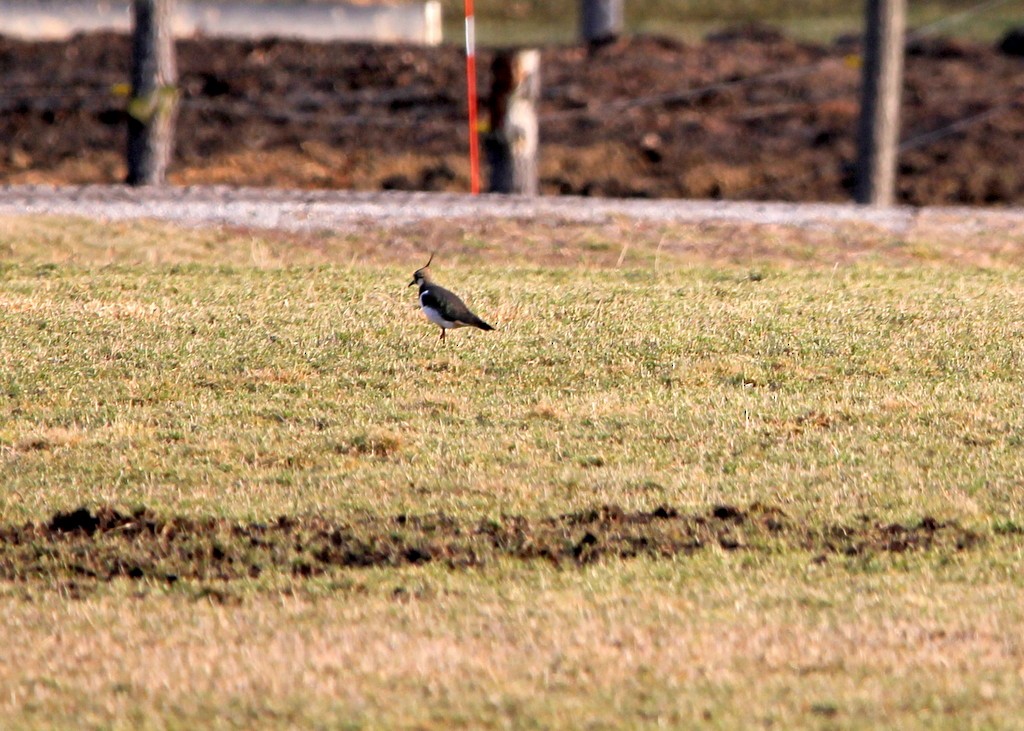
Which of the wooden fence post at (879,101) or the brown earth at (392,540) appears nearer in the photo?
the brown earth at (392,540)

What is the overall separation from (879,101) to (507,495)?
32.0 feet

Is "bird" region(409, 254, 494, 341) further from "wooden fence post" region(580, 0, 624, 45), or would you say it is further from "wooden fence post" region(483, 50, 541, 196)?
"wooden fence post" region(580, 0, 624, 45)

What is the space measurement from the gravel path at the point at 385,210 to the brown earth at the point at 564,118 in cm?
461

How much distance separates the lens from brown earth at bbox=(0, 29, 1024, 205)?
20875mm

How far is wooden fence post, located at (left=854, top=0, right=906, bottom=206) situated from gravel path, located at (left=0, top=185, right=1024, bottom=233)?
3.67 feet

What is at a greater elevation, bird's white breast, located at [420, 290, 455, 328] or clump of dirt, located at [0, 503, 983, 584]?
bird's white breast, located at [420, 290, 455, 328]

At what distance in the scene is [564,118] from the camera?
23.5 metres

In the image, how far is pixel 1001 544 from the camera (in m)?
6.57

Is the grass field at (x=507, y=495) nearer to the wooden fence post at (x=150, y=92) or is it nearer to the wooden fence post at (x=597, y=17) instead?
the wooden fence post at (x=150, y=92)

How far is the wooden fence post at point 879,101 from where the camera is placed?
1567 cm

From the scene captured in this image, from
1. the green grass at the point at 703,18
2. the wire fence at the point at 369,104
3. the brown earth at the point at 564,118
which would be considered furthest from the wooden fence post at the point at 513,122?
the green grass at the point at 703,18

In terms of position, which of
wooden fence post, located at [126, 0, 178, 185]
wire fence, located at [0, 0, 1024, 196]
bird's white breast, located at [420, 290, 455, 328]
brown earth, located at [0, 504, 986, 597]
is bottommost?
brown earth, located at [0, 504, 986, 597]

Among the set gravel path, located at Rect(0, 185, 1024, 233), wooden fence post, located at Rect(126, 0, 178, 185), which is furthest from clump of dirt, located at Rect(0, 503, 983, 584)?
wooden fence post, located at Rect(126, 0, 178, 185)

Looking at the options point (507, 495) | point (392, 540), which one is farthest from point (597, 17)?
point (392, 540)
